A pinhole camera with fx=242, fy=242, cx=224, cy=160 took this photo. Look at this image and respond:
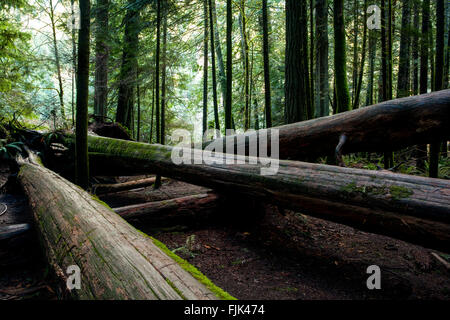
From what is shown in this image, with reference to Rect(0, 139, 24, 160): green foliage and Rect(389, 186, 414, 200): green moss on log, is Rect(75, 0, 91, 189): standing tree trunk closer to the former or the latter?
Rect(389, 186, 414, 200): green moss on log

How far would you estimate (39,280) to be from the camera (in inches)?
100

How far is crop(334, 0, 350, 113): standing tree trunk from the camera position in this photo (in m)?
5.18

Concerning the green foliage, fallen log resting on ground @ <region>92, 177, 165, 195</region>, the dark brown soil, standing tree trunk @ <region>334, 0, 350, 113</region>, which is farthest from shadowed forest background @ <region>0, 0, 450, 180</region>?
the dark brown soil

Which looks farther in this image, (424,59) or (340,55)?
(424,59)

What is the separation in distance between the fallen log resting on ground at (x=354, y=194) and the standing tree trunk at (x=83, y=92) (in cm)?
167

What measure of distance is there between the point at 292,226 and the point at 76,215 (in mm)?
3131

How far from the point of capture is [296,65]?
5809mm

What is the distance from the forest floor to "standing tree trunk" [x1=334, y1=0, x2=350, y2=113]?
2.92 metres

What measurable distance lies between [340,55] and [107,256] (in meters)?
5.77

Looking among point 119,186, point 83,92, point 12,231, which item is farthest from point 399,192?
point 119,186

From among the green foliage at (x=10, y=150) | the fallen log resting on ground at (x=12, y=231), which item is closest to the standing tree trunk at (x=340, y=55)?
the fallen log resting on ground at (x=12, y=231)

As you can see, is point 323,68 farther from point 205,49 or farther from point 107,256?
Answer: point 107,256

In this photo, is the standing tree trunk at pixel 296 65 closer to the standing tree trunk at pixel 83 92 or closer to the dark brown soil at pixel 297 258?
the dark brown soil at pixel 297 258
